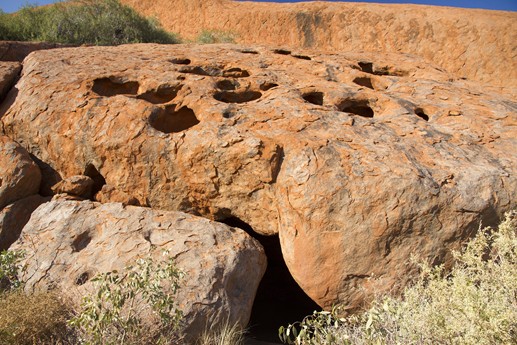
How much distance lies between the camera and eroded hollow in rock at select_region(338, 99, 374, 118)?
14.8 feet

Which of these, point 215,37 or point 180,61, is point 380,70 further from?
point 215,37

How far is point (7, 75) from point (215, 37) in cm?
895

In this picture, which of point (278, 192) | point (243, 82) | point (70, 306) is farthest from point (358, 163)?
point (70, 306)

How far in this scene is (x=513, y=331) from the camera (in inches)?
85.9

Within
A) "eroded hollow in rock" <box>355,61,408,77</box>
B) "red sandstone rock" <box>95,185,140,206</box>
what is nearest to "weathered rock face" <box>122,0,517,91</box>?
"eroded hollow in rock" <box>355,61,408,77</box>

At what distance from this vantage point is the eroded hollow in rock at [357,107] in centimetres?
450

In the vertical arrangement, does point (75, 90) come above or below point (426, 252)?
above

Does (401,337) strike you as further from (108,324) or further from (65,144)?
(65,144)

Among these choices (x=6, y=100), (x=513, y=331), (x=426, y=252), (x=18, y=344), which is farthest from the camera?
(x=6, y=100)

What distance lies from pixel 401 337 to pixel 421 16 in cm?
1089

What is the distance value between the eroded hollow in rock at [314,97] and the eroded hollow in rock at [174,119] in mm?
1219

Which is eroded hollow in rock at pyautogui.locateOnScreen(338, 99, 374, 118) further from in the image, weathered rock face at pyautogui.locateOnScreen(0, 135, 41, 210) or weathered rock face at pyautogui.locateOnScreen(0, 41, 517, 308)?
weathered rock face at pyautogui.locateOnScreen(0, 135, 41, 210)

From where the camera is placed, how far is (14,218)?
365 centimetres

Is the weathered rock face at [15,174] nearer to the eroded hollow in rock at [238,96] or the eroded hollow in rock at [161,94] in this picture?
the eroded hollow in rock at [161,94]
